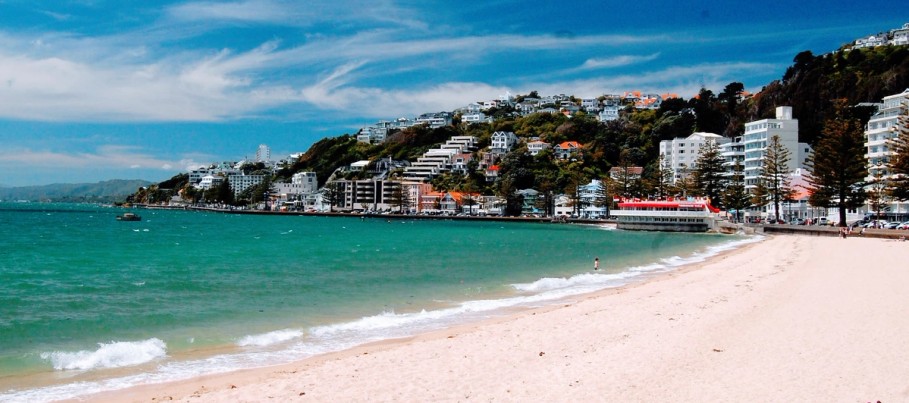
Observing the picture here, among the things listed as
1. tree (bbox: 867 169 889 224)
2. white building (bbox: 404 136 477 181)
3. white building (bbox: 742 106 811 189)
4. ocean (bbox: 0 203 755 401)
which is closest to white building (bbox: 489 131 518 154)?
white building (bbox: 404 136 477 181)

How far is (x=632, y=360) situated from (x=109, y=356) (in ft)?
23.8

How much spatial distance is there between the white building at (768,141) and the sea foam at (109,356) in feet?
231

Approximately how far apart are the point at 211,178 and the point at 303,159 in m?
30.7

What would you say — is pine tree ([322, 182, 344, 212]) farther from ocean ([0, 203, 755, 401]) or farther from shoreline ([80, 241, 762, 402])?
shoreline ([80, 241, 762, 402])

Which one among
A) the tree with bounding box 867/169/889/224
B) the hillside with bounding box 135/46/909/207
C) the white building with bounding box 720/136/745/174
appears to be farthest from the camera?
the hillside with bounding box 135/46/909/207

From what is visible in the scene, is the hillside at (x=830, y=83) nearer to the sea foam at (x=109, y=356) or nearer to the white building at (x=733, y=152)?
the white building at (x=733, y=152)

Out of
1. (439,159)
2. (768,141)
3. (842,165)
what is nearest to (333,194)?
(439,159)

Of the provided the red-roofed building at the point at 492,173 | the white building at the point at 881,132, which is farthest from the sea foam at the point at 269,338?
the red-roofed building at the point at 492,173

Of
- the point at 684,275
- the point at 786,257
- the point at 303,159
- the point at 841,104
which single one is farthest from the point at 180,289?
the point at 303,159

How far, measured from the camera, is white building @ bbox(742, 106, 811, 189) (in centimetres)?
6975

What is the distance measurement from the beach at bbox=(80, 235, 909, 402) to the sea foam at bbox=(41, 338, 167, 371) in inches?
63.7

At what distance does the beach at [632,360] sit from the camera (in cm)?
660

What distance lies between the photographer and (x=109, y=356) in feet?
29.6

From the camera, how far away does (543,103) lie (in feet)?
511
